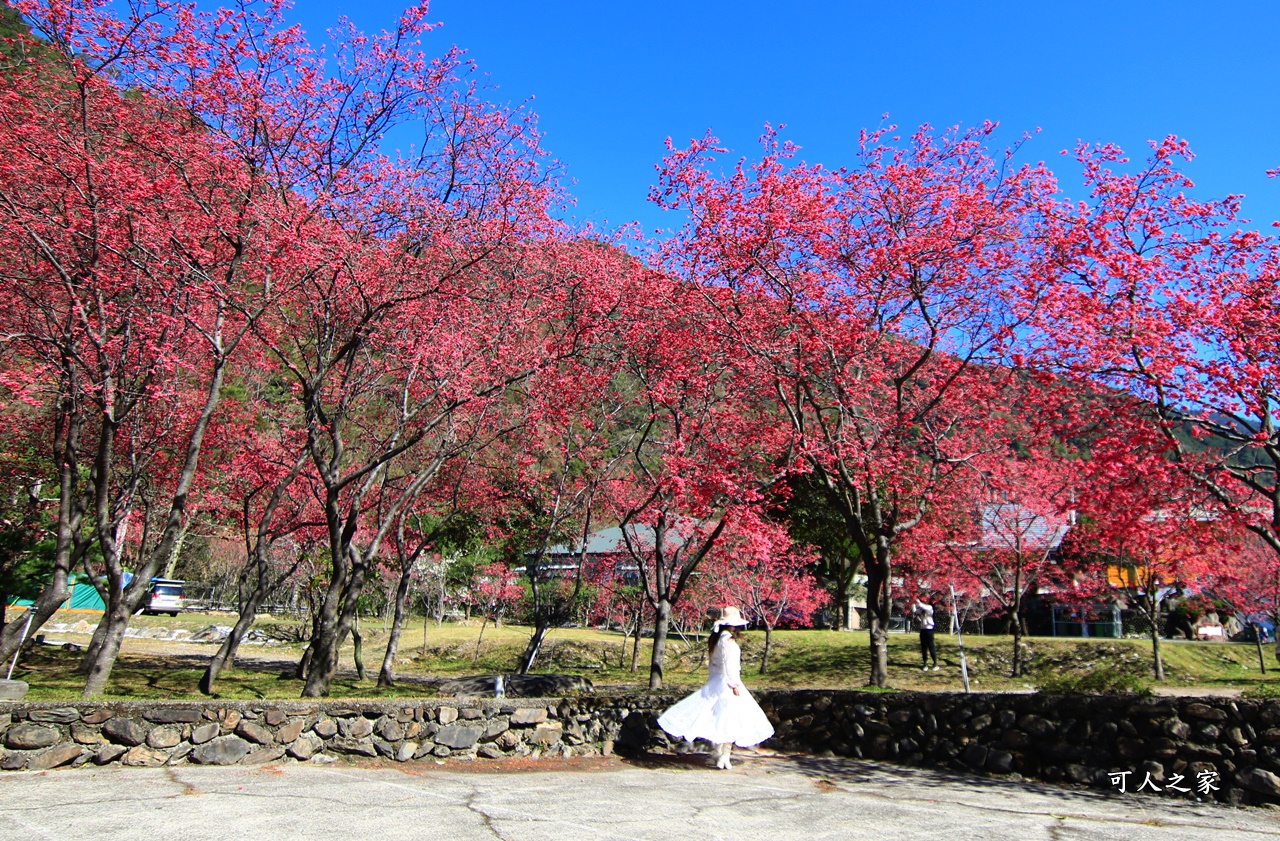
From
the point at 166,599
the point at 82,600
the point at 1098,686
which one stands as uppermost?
the point at 1098,686

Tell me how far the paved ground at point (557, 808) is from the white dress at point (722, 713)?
490mm

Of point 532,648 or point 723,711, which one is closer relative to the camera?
point 723,711

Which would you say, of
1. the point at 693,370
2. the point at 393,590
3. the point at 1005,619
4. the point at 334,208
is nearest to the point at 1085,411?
the point at 693,370

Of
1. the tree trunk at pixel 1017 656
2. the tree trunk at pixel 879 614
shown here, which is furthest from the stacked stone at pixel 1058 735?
the tree trunk at pixel 1017 656

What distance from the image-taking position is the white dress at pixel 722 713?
28.1 ft

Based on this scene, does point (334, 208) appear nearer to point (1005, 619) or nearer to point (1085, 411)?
point (1085, 411)

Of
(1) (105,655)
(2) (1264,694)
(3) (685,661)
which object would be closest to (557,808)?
(1) (105,655)

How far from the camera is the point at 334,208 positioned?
11.0 metres

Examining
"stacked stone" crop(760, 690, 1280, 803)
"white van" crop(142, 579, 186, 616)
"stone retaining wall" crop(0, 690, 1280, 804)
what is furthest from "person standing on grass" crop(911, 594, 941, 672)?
"white van" crop(142, 579, 186, 616)

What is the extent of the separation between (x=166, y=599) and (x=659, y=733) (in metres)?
42.9

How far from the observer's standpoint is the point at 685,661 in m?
27.4

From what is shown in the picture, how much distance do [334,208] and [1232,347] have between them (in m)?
11.2

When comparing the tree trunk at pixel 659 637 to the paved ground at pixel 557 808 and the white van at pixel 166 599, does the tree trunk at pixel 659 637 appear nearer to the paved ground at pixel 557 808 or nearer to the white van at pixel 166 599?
the paved ground at pixel 557 808

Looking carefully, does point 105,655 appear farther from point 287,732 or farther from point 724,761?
point 724,761
